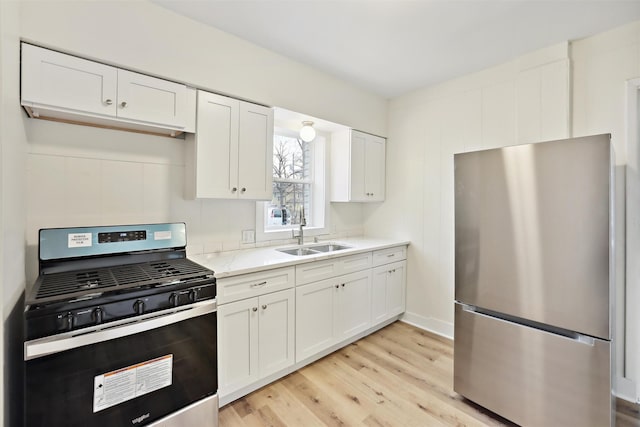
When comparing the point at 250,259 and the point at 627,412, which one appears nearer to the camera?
the point at 627,412

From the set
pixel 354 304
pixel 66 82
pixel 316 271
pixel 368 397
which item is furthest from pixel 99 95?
pixel 368 397

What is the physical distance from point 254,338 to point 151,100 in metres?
1.69

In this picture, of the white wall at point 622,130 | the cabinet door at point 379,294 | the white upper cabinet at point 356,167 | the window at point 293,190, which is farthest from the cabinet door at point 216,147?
the white wall at point 622,130

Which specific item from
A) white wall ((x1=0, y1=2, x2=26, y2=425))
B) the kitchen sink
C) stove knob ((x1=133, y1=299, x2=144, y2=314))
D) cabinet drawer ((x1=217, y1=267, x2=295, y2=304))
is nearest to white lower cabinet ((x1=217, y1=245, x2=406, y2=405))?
cabinet drawer ((x1=217, y1=267, x2=295, y2=304))

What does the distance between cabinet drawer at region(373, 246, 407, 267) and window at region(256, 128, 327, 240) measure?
0.69m

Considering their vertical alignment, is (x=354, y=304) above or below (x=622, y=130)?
below

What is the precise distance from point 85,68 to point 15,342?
4.63 ft

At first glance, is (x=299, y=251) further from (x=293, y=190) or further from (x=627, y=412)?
(x=627, y=412)

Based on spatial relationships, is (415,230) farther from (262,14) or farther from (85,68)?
(85,68)

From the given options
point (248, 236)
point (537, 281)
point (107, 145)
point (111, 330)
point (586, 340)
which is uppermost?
point (107, 145)

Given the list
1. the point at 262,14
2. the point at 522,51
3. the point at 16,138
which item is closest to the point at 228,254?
the point at 16,138

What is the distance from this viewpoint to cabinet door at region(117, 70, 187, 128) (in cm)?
171

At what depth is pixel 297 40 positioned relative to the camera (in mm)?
2285

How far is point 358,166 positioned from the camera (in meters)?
3.23
